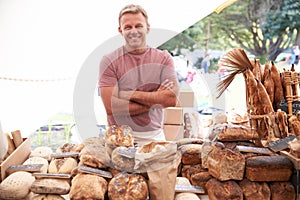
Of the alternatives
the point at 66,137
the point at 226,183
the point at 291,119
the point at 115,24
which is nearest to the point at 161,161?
the point at 226,183

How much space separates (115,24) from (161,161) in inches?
31.9

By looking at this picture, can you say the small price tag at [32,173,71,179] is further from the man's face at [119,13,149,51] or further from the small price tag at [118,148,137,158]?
the man's face at [119,13,149,51]

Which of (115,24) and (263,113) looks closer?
(263,113)

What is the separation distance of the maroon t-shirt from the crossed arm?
2cm

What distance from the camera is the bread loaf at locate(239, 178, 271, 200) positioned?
1.02m

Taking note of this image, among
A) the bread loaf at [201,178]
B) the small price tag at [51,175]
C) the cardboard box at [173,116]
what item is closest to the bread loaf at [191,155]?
the bread loaf at [201,178]

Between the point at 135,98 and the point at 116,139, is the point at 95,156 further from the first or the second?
the point at 135,98

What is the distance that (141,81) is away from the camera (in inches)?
53.3

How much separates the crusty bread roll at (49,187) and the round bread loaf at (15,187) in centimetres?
3

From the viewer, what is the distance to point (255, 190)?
102cm

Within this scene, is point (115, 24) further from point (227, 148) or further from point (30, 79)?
point (227, 148)

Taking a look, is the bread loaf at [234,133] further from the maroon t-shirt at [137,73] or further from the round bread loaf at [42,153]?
the round bread loaf at [42,153]

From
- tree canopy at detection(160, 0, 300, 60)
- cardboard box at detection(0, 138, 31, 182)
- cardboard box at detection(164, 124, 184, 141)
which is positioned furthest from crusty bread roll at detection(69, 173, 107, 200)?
tree canopy at detection(160, 0, 300, 60)

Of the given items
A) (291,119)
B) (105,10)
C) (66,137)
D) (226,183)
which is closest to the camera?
(226,183)
